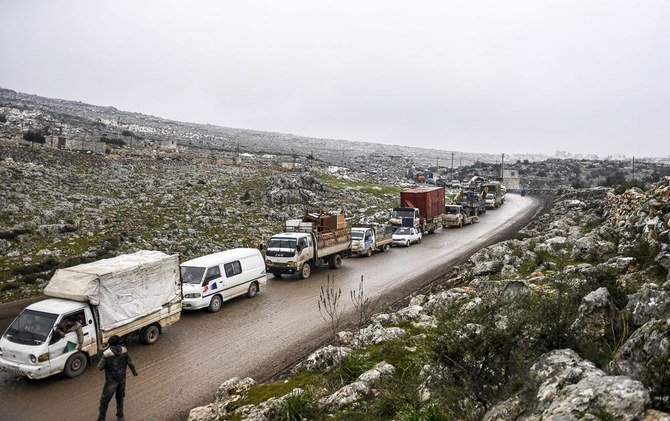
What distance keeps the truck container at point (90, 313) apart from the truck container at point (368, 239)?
46.6ft

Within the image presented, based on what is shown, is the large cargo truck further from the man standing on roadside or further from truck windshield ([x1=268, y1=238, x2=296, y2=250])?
the man standing on roadside

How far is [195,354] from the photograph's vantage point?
1252 cm

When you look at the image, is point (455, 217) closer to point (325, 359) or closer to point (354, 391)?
point (325, 359)

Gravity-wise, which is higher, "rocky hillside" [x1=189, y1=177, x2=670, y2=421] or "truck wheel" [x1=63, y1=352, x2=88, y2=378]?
"rocky hillside" [x1=189, y1=177, x2=670, y2=421]

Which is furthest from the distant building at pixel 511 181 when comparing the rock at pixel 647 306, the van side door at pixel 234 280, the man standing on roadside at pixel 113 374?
the man standing on roadside at pixel 113 374

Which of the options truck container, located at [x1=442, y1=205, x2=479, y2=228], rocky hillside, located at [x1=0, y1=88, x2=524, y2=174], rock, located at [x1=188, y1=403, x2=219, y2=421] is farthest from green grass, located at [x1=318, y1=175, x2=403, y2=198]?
rock, located at [x1=188, y1=403, x2=219, y2=421]

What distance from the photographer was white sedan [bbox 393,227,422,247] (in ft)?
101

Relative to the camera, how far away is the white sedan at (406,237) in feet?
101

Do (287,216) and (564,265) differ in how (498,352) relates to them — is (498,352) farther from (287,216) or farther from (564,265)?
(287,216)

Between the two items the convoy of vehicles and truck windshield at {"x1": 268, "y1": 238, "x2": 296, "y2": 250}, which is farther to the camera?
truck windshield at {"x1": 268, "y1": 238, "x2": 296, "y2": 250}

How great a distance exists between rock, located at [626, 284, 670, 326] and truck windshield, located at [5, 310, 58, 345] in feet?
39.9

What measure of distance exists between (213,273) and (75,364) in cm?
574

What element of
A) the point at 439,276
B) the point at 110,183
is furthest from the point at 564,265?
the point at 110,183

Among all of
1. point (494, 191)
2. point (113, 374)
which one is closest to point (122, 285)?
point (113, 374)
